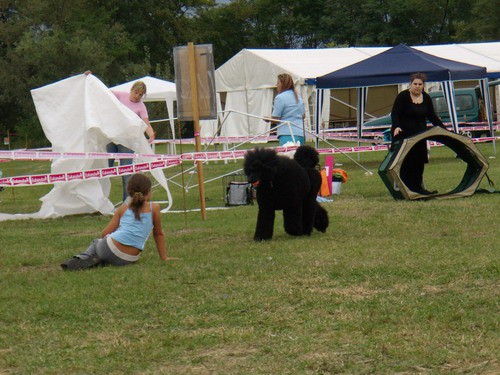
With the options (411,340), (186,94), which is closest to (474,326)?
(411,340)

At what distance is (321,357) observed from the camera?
5.59 m

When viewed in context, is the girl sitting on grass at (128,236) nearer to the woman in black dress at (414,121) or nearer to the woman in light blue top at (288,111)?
the woman in black dress at (414,121)

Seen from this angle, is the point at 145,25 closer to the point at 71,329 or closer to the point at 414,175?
the point at 414,175

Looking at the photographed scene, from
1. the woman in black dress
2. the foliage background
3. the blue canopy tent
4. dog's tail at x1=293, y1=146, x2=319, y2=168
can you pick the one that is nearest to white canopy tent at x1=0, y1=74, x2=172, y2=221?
the woman in black dress

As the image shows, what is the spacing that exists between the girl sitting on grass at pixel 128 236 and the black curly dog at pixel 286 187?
1261 mm

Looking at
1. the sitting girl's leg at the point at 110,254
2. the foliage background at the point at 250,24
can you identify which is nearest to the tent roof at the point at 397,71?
the sitting girl's leg at the point at 110,254

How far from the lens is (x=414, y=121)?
13859 millimetres

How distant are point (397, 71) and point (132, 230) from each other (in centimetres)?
1390

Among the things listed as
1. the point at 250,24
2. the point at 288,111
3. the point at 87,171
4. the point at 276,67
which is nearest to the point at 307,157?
the point at 87,171

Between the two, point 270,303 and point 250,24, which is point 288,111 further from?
point 250,24

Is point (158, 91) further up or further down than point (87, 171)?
further up

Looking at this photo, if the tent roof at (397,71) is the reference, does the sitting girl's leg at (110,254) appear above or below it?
below

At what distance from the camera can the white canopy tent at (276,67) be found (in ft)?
109

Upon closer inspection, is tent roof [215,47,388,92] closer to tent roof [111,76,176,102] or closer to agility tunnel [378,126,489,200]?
tent roof [111,76,176,102]
